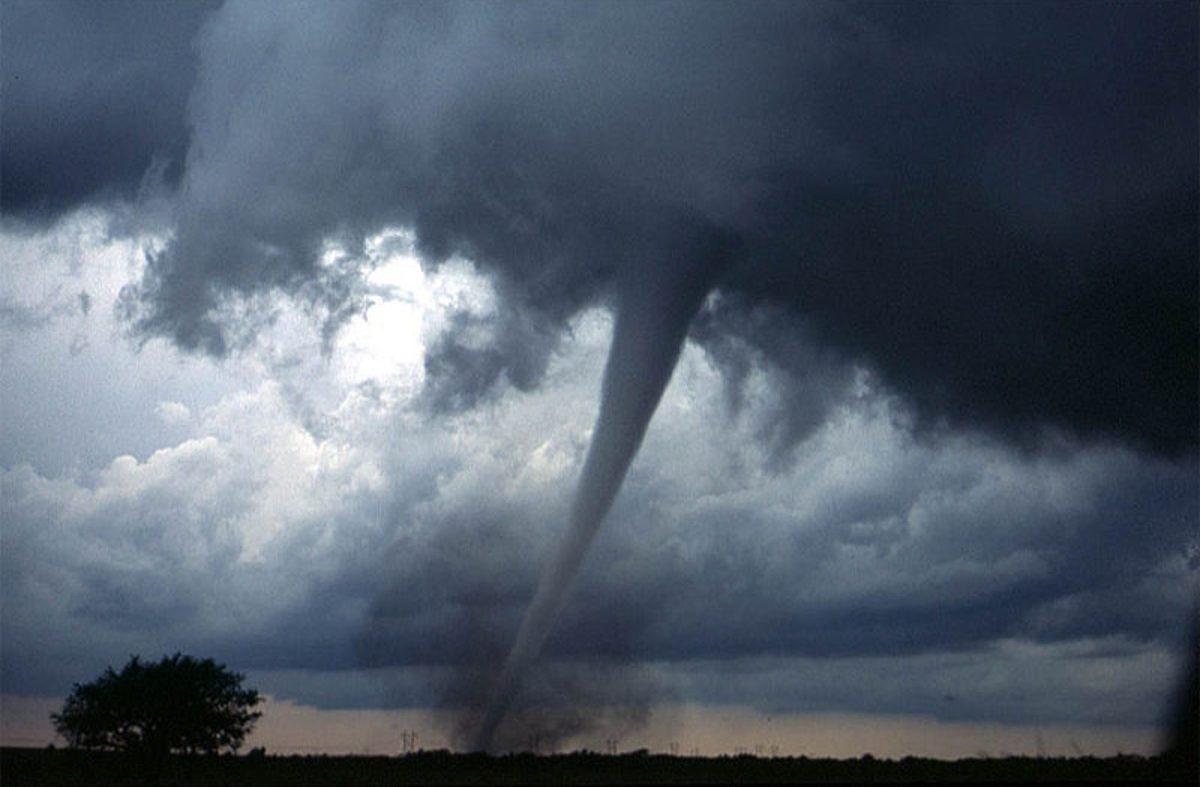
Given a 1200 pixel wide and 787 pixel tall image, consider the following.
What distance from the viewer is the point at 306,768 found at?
10444 centimetres

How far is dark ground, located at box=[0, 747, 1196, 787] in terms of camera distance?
88062mm

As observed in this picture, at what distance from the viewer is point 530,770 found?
100 metres

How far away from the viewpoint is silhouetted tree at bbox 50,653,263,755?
11081cm

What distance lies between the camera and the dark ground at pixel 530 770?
8806 cm

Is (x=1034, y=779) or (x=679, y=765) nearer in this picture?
(x=1034, y=779)

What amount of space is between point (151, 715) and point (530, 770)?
34.5 meters

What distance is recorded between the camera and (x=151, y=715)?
11119 cm

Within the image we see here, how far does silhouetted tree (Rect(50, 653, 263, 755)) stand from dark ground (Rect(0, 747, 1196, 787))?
195cm

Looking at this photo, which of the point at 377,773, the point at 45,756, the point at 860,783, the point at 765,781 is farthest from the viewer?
the point at 45,756

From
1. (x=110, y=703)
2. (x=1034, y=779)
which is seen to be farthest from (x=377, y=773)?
(x=1034, y=779)

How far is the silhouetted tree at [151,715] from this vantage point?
11081 centimetres

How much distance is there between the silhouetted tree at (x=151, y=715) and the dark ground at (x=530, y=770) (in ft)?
6.40

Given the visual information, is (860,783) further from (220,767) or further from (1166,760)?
(220,767)

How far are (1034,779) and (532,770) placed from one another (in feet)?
120
